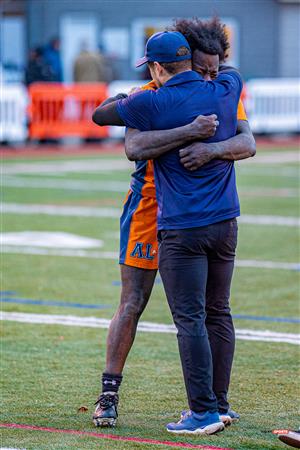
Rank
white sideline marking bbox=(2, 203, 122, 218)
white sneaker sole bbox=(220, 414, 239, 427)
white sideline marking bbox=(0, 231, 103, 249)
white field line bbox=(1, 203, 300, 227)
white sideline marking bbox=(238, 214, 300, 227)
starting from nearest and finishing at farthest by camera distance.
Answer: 1. white sneaker sole bbox=(220, 414, 239, 427)
2. white sideline marking bbox=(0, 231, 103, 249)
3. white sideline marking bbox=(238, 214, 300, 227)
4. white field line bbox=(1, 203, 300, 227)
5. white sideline marking bbox=(2, 203, 122, 218)

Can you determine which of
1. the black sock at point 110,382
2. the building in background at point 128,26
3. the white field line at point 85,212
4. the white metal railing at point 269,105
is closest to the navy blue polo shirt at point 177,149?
the black sock at point 110,382

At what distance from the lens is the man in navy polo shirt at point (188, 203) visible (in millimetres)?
5547

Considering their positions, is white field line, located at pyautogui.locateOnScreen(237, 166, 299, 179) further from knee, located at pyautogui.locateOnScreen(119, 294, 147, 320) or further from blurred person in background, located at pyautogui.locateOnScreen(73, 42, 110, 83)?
knee, located at pyautogui.locateOnScreen(119, 294, 147, 320)

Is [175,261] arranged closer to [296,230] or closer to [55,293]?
[55,293]

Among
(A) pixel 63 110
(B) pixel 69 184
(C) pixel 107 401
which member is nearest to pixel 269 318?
(C) pixel 107 401

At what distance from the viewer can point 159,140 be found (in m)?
5.54

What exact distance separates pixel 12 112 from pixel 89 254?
593 inches

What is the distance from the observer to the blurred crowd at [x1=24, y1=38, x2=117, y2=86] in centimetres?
2803

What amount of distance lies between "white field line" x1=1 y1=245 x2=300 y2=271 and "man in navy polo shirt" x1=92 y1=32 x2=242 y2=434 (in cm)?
566

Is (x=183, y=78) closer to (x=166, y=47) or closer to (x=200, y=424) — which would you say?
(x=166, y=47)

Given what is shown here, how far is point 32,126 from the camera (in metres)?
27.0

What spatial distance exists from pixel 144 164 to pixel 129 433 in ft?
4.50

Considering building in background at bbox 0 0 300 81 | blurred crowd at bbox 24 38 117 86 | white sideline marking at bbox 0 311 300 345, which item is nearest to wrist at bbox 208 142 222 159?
white sideline marking at bbox 0 311 300 345

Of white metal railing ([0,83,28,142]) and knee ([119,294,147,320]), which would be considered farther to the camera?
white metal railing ([0,83,28,142])
